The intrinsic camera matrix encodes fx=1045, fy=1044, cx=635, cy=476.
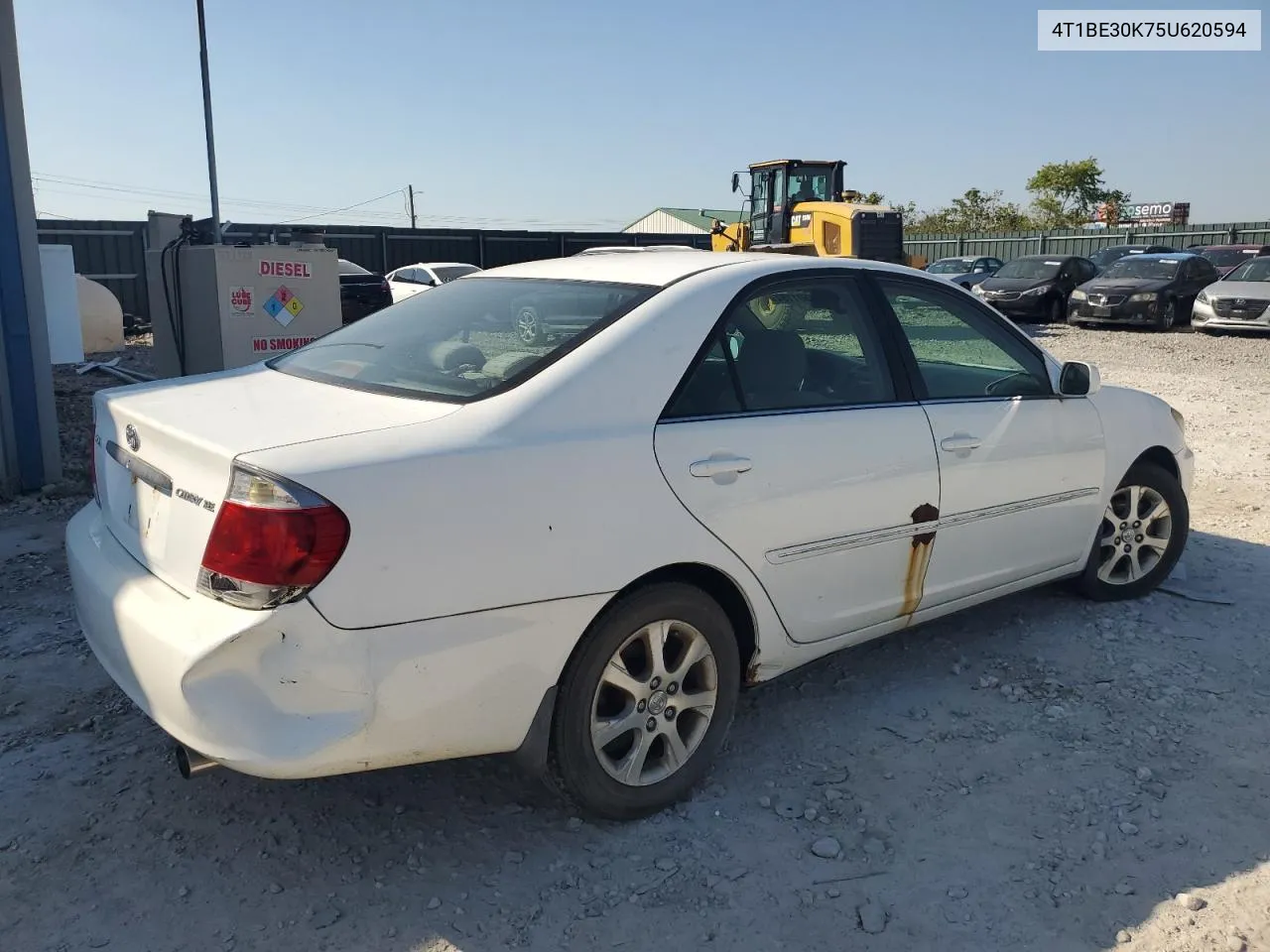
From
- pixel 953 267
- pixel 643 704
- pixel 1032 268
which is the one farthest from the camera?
pixel 953 267

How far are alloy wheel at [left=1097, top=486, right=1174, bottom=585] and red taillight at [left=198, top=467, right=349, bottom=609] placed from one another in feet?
11.5

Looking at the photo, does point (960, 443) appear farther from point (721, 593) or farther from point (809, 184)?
point (809, 184)

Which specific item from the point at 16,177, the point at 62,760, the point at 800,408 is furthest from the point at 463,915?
the point at 16,177

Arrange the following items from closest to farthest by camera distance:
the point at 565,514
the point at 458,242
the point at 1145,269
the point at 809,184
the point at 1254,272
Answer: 1. the point at 565,514
2. the point at 1254,272
3. the point at 1145,269
4. the point at 809,184
5. the point at 458,242

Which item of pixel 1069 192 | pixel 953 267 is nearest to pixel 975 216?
pixel 1069 192

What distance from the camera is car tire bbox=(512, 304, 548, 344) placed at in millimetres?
3127

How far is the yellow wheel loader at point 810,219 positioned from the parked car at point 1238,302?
543 centimetres

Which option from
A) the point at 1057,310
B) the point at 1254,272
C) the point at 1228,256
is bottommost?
the point at 1057,310

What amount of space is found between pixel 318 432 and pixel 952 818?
6.98 ft

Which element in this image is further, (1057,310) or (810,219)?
(1057,310)

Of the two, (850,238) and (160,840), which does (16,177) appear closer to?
(160,840)

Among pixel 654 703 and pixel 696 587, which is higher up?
pixel 696 587

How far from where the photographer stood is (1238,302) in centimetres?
1817

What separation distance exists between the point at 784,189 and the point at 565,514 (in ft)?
66.2
